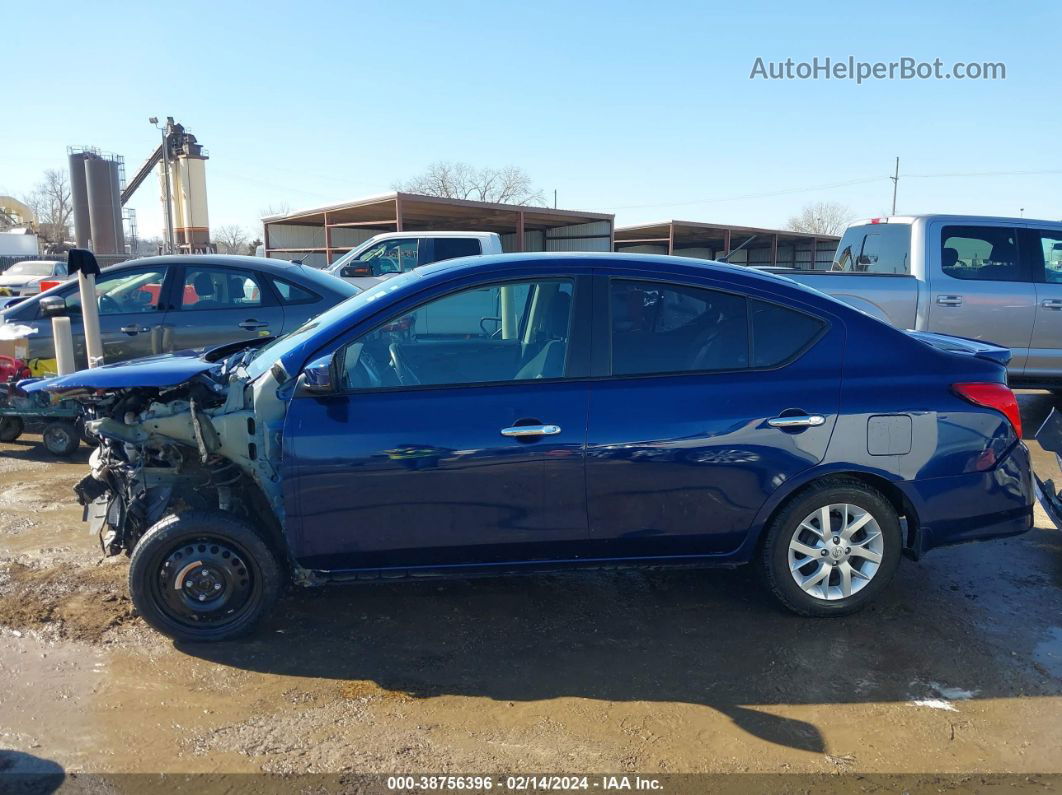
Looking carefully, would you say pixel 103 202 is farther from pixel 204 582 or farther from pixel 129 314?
pixel 204 582

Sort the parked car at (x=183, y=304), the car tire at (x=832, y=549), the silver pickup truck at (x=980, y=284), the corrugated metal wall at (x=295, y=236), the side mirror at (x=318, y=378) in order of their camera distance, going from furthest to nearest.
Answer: the corrugated metal wall at (x=295, y=236) → the silver pickup truck at (x=980, y=284) → the parked car at (x=183, y=304) → the car tire at (x=832, y=549) → the side mirror at (x=318, y=378)

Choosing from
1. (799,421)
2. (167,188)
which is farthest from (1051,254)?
(167,188)

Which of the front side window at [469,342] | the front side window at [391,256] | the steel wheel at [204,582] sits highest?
the front side window at [391,256]

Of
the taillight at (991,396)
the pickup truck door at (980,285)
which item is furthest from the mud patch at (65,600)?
the pickup truck door at (980,285)

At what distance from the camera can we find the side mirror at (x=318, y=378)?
11.1 ft

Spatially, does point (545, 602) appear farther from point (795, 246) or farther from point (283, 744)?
point (795, 246)

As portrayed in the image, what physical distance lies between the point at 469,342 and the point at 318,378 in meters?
0.76

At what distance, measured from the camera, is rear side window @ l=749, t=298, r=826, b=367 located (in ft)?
12.2

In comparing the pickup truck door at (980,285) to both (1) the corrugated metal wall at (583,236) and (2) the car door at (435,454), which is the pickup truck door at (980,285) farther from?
(1) the corrugated metal wall at (583,236)

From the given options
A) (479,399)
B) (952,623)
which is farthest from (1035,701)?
(479,399)

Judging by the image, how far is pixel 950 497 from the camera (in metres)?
3.79

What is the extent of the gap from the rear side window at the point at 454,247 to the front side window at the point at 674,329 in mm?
8532

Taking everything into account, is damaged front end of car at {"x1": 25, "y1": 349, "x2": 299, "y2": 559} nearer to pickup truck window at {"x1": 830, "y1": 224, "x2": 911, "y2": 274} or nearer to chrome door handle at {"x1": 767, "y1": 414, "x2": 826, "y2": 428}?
chrome door handle at {"x1": 767, "y1": 414, "x2": 826, "y2": 428}

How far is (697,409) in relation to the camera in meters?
3.58
